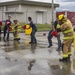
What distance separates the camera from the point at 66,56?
36.1 feet

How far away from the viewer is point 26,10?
4462 cm

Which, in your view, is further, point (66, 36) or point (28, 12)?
point (28, 12)

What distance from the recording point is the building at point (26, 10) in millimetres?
43781

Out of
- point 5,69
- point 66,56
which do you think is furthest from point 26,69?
point 66,56

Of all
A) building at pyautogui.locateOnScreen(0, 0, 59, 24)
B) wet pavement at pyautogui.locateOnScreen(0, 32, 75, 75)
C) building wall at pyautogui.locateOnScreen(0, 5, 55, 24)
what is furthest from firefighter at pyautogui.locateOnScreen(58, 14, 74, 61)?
building wall at pyautogui.locateOnScreen(0, 5, 55, 24)

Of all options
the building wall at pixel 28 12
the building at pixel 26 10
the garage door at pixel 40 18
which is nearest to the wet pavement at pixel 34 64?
the building at pixel 26 10

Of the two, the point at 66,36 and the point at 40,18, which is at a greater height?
the point at 40,18

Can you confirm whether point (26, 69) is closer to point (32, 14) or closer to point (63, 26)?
point (63, 26)

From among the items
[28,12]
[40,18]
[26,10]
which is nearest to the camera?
[26,10]

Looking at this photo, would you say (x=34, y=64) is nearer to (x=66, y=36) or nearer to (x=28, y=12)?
(x=66, y=36)

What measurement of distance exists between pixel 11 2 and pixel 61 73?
36983mm

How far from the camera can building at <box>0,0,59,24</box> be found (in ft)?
144

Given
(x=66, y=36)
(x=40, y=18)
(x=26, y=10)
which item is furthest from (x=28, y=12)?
(x=66, y=36)

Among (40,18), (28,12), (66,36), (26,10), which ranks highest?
(26,10)
